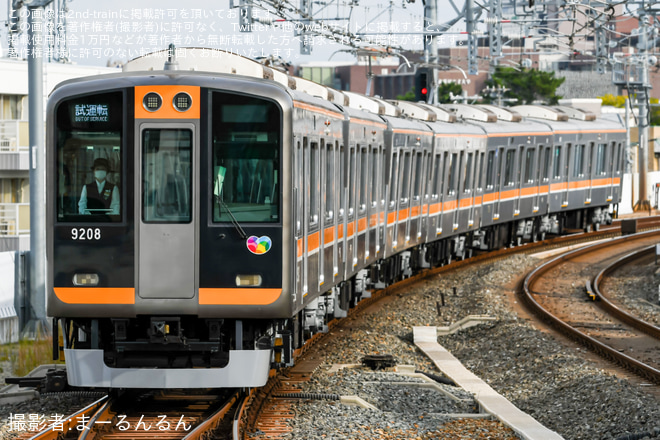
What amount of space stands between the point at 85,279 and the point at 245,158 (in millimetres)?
1542

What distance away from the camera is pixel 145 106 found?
8969 mm

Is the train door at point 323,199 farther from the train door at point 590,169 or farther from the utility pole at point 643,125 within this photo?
the utility pole at point 643,125

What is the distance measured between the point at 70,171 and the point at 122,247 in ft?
2.32

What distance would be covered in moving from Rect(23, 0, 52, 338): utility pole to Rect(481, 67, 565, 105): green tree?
2658 inches

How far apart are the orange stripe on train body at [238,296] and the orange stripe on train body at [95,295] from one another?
22.2 inches

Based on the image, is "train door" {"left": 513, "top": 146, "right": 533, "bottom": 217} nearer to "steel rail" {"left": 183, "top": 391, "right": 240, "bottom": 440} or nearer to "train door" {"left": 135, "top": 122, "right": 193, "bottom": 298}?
"steel rail" {"left": 183, "top": 391, "right": 240, "bottom": 440}

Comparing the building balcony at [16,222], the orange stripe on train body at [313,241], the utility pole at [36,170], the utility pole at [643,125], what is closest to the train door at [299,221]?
the orange stripe on train body at [313,241]

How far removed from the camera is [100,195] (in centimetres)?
902

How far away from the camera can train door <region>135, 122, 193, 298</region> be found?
8.95 metres

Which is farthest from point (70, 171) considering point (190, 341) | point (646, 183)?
point (646, 183)

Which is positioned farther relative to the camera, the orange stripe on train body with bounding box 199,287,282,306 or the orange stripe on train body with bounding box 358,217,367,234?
the orange stripe on train body with bounding box 358,217,367,234

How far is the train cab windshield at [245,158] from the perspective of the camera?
9000 mm

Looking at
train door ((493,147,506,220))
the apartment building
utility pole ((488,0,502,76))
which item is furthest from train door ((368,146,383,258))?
utility pole ((488,0,502,76))

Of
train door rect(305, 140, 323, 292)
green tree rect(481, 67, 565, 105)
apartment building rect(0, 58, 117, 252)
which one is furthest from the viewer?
green tree rect(481, 67, 565, 105)
